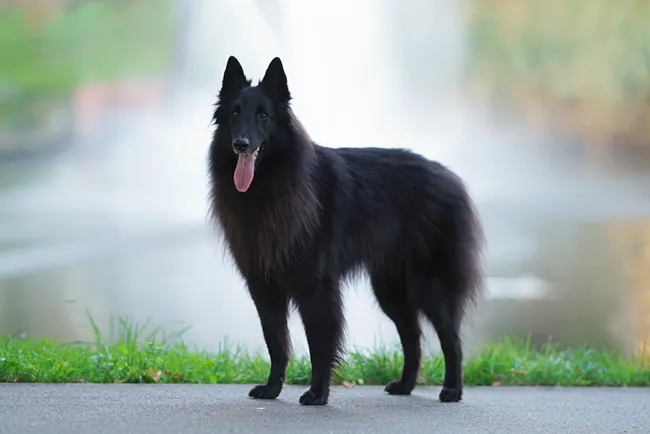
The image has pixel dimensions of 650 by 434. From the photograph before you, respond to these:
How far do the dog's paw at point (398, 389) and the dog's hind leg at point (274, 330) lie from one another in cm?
69

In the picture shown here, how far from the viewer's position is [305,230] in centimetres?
397

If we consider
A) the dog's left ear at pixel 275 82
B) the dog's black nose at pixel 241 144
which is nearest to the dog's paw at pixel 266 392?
the dog's black nose at pixel 241 144

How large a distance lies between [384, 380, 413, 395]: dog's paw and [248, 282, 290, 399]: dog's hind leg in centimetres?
69

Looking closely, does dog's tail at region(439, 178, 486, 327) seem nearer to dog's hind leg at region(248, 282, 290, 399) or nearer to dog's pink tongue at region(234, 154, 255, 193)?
dog's hind leg at region(248, 282, 290, 399)

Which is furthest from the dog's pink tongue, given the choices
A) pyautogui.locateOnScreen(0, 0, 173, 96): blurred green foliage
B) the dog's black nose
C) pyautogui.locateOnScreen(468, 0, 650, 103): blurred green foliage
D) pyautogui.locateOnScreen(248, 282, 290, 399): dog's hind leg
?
pyautogui.locateOnScreen(468, 0, 650, 103): blurred green foliage

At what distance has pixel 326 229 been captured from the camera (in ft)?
13.3

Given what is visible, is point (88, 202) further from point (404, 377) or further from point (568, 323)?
point (568, 323)

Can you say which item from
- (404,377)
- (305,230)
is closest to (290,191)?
(305,230)

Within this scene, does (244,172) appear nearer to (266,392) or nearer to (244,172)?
(244,172)

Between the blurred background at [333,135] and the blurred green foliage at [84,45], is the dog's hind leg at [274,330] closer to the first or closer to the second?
the blurred background at [333,135]

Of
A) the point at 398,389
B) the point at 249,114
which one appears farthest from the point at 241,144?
the point at 398,389

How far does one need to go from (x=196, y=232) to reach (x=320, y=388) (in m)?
3.18

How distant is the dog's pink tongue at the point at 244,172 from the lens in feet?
12.7

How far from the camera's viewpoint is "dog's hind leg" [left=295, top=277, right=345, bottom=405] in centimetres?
392
